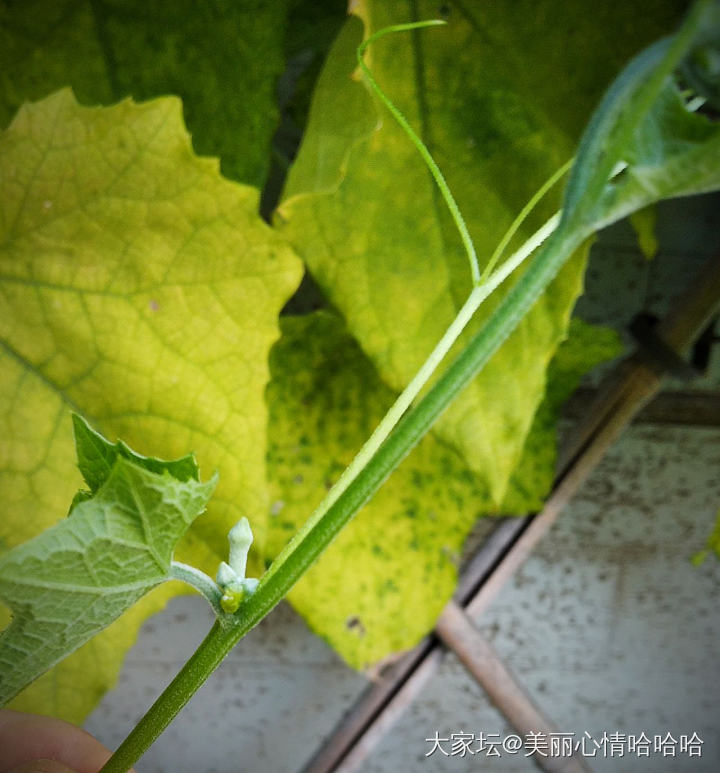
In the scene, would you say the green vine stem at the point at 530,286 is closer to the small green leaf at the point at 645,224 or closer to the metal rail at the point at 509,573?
the small green leaf at the point at 645,224

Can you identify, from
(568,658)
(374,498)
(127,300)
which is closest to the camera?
(127,300)

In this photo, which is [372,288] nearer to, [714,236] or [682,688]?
[714,236]

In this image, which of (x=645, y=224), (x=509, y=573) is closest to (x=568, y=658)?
(x=509, y=573)

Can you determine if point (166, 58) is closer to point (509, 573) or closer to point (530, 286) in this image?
point (530, 286)

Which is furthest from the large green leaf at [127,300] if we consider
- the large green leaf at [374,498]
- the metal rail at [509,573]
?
the metal rail at [509,573]

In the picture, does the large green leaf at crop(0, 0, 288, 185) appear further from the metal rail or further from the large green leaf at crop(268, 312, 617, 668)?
the metal rail

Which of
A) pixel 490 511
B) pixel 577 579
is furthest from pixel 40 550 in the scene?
pixel 577 579
